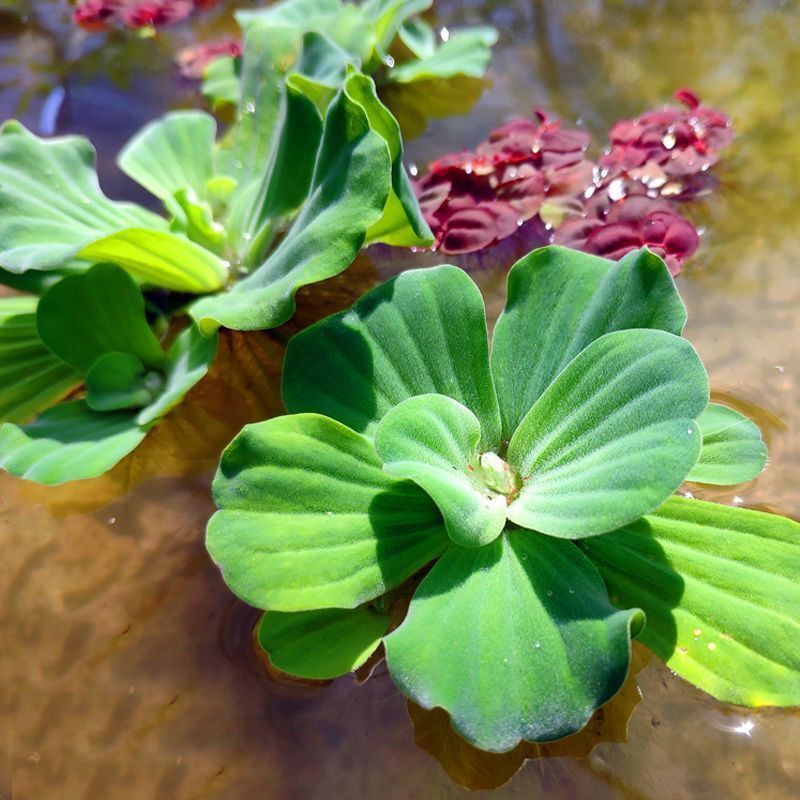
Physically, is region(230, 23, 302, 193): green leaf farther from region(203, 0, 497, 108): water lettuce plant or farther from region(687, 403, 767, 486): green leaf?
region(687, 403, 767, 486): green leaf

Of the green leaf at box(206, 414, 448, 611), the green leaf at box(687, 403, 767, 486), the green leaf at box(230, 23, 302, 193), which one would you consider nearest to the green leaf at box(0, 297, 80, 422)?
the green leaf at box(230, 23, 302, 193)

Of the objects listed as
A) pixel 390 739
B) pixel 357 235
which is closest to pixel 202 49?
pixel 357 235

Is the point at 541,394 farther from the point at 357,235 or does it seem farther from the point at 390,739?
the point at 390,739

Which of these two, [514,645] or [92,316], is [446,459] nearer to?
[514,645]

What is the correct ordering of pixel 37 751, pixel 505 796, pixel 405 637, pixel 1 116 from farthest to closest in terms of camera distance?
pixel 1 116, pixel 37 751, pixel 505 796, pixel 405 637

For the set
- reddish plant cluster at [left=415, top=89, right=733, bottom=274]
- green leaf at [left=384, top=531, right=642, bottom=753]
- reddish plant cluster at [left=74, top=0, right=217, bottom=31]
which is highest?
reddish plant cluster at [left=74, top=0, right=217, bottom=31]

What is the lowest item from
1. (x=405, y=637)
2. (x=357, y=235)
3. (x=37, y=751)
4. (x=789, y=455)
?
(x=37, y=751)

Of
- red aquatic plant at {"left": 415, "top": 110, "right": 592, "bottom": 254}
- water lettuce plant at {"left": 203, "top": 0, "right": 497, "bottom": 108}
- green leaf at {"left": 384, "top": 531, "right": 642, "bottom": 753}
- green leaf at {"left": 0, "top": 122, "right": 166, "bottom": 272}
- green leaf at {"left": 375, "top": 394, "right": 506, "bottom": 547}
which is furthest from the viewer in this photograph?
water lettuce plant at {"left": 203, "top": 0, "right": 497, "bottom": 108}
